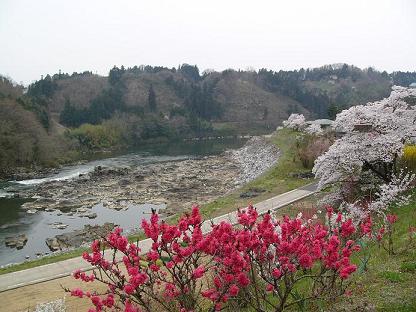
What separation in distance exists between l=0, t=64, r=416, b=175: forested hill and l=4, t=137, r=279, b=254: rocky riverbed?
9.40m

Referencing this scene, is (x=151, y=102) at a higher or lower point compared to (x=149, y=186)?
higher

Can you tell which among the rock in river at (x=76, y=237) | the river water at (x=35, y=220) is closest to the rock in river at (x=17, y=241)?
the river water at (x=35, y=220)

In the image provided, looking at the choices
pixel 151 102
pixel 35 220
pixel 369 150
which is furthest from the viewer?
pixel 151 102

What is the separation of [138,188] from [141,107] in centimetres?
6107

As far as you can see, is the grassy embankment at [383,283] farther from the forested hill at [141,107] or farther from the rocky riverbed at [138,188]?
the forested hill at [141,107]

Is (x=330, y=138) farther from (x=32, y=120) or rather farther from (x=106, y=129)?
(x=106, y=129)

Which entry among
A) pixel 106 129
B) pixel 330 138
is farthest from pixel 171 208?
pixel 106 129

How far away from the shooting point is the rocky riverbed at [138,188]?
2669 centimetres

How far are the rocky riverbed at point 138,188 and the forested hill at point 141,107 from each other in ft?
30.8

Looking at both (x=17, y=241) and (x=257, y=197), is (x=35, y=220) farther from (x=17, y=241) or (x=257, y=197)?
(x=257, y=197)

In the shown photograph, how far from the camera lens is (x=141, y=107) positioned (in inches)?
3625

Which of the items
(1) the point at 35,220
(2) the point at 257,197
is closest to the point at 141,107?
(1) the point at 35,220

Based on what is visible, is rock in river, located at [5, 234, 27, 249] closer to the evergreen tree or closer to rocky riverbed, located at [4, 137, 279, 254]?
rocky riverbed, located at [4, 137, 279, 254]

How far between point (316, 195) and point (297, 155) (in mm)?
9696
